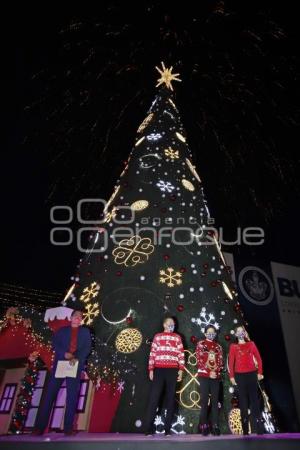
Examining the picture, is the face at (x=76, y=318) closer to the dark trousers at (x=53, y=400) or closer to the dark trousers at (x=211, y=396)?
the dark trousers at (x=53, y=400)

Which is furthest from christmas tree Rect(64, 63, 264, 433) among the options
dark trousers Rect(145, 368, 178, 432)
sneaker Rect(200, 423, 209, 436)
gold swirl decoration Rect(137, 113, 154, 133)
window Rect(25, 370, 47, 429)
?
window Rect(25, 370, 47, 429)

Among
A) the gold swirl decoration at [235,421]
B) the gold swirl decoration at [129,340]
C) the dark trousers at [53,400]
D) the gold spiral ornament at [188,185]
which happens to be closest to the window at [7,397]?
the dark trousers at [53,400]

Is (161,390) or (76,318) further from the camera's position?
(76,318)

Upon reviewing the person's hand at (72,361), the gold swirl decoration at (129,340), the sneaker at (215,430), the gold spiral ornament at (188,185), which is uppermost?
the gold spiral ornament at (188,185)

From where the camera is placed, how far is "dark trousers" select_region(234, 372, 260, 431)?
4.79 metres

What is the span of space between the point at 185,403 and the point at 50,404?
1.84 meters

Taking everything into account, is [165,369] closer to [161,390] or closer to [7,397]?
[161,390]

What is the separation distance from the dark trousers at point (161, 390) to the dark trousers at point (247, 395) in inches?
37.6

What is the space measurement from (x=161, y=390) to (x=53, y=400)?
53.7 inches

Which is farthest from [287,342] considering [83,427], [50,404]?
[50,404]

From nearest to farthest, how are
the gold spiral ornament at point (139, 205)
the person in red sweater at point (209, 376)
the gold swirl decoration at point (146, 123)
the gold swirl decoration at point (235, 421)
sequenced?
the person in red sweater at point (209, 376), the gold swirl decoration at point (235, 421), the gold spiral ornament at point (139, 205), the gold swirl decoration at point (146, 123)

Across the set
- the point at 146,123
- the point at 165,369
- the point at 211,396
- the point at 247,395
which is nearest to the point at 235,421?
the point at 247,395

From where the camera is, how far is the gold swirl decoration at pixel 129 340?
5.38 m

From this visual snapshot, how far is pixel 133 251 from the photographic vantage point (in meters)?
6.46
